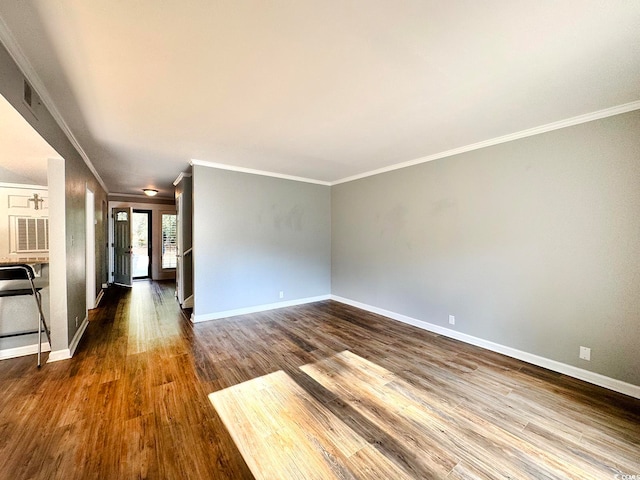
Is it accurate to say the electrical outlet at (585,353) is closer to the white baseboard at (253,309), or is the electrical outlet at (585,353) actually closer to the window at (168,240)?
the white baseboard at (253,309)

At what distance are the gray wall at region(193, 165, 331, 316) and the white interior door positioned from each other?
14.0ft

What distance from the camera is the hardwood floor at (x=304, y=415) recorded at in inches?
63.6

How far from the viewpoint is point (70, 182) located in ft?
10.3

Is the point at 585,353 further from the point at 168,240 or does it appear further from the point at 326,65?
the point at 168,240

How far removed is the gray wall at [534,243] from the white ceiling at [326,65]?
44 centimetres

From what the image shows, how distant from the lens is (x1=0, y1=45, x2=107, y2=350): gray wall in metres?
1.69

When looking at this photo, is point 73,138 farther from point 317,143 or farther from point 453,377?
point 453,377

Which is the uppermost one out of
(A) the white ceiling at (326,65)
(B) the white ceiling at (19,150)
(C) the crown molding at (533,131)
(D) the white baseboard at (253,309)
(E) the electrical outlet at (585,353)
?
(A) the white ceiling at (326,65)

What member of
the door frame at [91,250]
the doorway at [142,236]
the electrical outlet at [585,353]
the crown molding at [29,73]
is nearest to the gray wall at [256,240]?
the crown molding at [29,73]

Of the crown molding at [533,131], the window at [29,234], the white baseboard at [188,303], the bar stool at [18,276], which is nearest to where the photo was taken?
the crown molding at [533,131]

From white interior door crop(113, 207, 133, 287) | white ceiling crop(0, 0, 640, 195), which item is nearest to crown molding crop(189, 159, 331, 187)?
white ceiling crop(0, 0, 640, 195)

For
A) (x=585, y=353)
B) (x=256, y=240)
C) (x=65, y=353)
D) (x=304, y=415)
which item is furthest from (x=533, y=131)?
(x=65, y=353)

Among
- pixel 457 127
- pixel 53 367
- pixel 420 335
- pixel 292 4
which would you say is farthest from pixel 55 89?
pixel 420 335

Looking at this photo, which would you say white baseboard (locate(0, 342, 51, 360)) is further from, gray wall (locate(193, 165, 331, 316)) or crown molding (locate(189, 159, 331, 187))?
crown molding (locate(189, 159, 331, 187))
